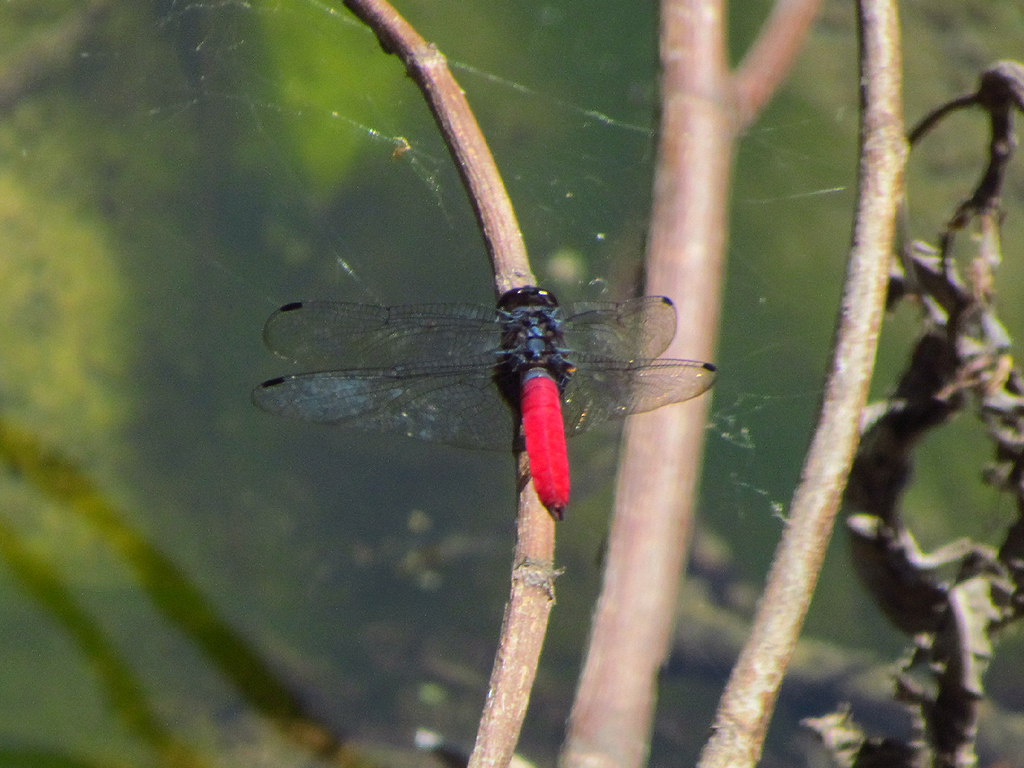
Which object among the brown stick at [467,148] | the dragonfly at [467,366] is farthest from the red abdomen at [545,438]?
the brown stick at [467,148]

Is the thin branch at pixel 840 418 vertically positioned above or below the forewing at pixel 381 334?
below

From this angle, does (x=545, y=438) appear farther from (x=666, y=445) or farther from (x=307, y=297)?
(x=307, y=297)

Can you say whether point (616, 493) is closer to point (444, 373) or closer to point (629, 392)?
point (629, 392)

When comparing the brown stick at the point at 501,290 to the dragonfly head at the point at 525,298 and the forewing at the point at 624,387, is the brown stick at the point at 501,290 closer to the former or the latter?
the dragonfly head at the point at 525,298

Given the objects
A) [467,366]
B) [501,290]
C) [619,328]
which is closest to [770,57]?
[619,328]

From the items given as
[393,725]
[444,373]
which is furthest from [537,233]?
[393,725]

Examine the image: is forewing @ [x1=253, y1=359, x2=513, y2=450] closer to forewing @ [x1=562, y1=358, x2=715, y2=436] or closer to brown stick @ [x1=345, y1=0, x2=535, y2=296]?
forewing @ [x1=562, y1=358, x2=715, y2=436]

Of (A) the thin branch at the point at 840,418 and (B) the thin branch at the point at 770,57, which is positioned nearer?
(A) the thin branch at the point at 840,418
